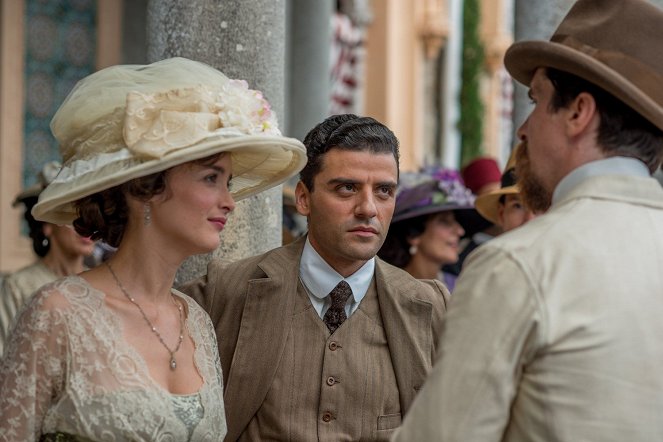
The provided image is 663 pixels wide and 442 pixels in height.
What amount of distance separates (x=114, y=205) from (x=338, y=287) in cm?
78

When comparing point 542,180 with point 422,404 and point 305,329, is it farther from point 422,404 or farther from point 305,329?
point 305,329

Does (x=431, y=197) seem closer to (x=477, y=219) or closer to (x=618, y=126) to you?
(x=477, y=219)

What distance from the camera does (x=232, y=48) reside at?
13.7ft

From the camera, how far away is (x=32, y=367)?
2.90 metres

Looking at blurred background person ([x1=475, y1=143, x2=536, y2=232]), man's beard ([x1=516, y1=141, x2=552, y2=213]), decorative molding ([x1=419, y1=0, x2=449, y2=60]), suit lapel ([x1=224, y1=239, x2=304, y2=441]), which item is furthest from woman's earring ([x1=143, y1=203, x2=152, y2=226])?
decorative molding ([x1=419, y1=0, x2=449, y2=60])

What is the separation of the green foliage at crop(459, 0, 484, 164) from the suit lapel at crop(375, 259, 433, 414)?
54.0ft

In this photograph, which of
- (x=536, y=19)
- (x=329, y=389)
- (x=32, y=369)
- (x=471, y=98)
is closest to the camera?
(x=32, y=369)

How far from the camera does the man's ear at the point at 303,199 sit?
400cm

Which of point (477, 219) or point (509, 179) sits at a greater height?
point (509, 179)

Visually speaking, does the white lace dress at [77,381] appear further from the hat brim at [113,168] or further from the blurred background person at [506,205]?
the blurred background person at [506,205]

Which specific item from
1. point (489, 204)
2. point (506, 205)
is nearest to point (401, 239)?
point (489, 204)

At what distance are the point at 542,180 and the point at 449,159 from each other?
17161mm

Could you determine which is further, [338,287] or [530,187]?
[338,287]

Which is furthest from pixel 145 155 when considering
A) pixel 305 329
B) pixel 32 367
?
pixel 305 329
